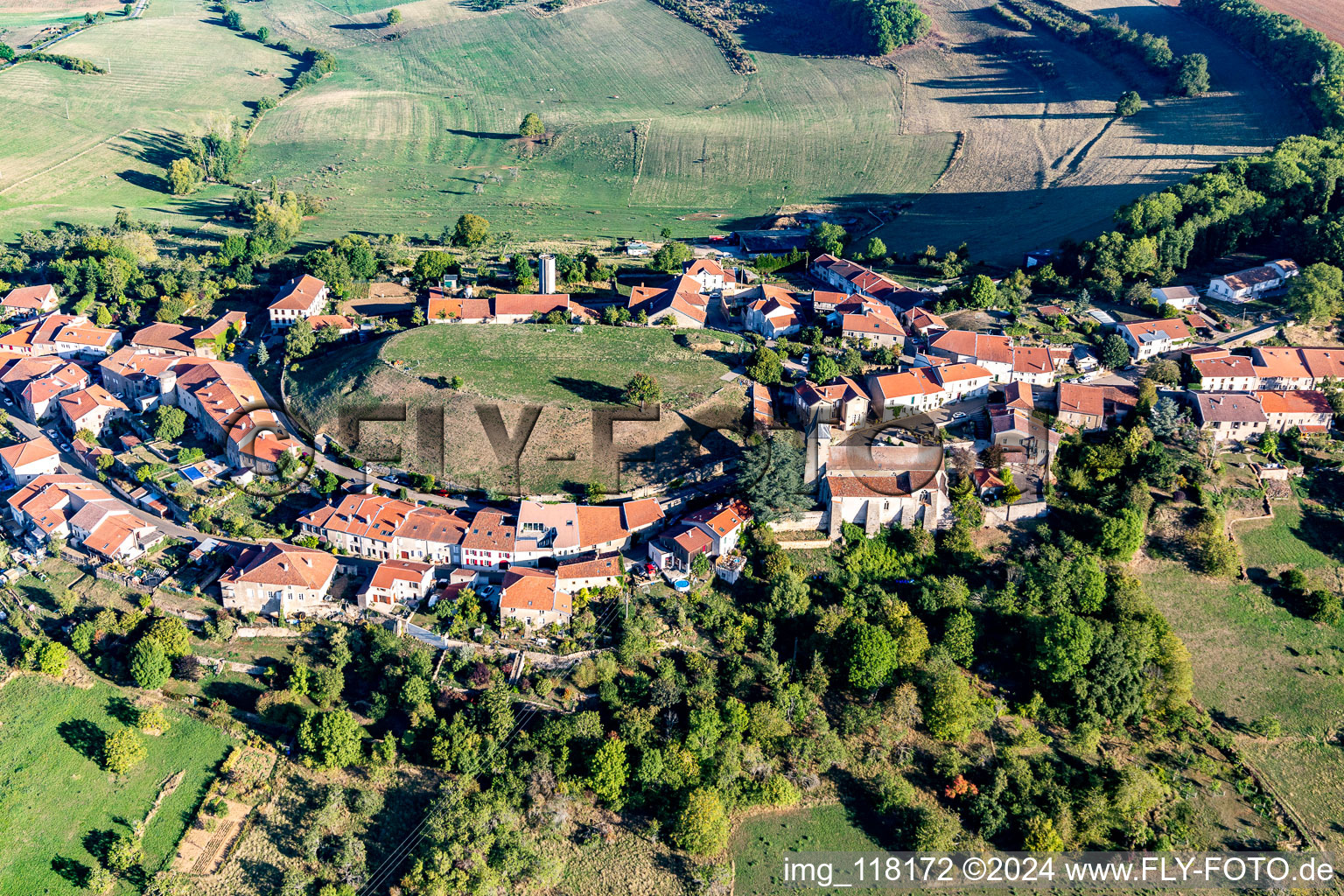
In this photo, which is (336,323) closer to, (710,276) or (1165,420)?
(710,276)

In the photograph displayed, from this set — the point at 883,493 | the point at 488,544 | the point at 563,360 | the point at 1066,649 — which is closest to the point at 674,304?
the point at 563,360

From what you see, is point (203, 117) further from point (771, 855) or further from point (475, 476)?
point (771, 855)

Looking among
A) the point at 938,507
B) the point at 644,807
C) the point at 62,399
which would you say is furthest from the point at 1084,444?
the point at 62,399

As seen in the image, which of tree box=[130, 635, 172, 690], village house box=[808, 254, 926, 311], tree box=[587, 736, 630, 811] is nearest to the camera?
tree box=[587, 736, 630, 811]

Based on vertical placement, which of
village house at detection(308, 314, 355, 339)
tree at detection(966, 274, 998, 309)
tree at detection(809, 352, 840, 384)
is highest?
tree at detection(966, 274, 998, 309)

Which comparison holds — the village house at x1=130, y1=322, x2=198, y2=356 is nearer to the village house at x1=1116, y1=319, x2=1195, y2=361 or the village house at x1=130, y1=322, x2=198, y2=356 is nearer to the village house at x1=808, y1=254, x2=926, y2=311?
the village house at x1=808, y1=254, x2=926, y2=311

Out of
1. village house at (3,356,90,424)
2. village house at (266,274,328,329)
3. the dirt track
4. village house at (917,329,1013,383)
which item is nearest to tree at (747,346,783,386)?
village house at (917,329,1013,383)

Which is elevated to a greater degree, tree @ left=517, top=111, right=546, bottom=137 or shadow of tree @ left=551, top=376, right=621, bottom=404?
tree @ left=517, top=111, right=546, bottom=137
